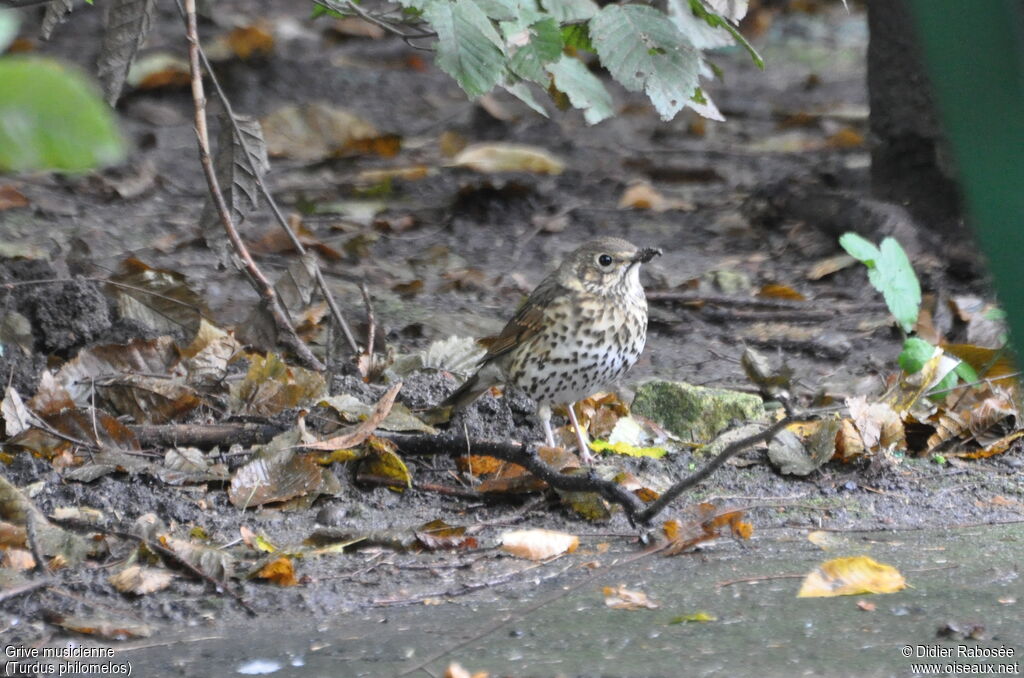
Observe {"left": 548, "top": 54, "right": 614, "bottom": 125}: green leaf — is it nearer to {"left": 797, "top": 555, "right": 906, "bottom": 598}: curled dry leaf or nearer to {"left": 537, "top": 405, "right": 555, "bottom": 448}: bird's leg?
{"left": 537, "top": 405, "right": 555, "bottom": 448}: bird's leg

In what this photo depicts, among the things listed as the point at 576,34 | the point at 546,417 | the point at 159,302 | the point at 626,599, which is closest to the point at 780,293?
the point at 546,417

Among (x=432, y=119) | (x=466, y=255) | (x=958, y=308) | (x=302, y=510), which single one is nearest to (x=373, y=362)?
(x=302, y=510)

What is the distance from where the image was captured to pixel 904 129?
6.38 m

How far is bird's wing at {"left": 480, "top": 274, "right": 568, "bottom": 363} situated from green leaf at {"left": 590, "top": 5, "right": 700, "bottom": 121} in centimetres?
122

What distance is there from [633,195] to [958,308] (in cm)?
238

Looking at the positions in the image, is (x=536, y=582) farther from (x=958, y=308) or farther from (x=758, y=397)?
(x=958, y=308)

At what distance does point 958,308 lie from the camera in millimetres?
5434

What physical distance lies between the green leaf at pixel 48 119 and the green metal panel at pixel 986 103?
608 millimetres

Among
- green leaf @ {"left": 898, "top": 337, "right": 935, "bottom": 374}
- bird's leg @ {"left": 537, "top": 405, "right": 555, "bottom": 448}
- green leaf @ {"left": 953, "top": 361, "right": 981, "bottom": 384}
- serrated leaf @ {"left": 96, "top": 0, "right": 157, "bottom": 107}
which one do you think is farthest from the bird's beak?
serrated leaf @ {"left": 96, "top": 0, "right": 157, "bottom": 107}

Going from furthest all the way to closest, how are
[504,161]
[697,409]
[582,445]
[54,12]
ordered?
[504,161] → [697,409] → [582,445] → [54,12]

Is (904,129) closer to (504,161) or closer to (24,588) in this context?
(504,161)

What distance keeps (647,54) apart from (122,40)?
66.7 inches

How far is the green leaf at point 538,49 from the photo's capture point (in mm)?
3247

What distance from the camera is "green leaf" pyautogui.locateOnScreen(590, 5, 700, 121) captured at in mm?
3297
